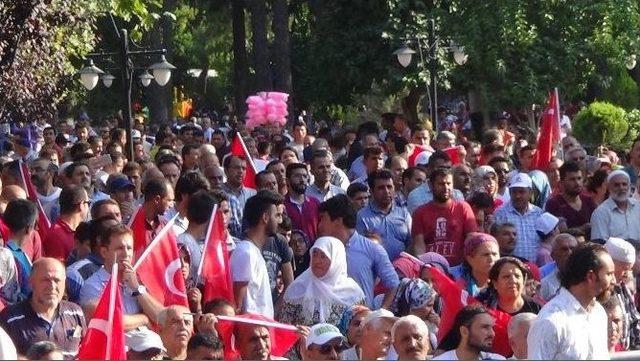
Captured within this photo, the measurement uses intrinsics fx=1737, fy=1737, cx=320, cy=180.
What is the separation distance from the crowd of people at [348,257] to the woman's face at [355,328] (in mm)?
16

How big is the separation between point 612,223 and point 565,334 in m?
5.62

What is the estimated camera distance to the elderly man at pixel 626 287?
10719 mm

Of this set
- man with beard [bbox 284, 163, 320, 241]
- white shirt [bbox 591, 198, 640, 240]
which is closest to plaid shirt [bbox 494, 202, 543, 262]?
white shirt [bbox 591, 198, 640, 240]

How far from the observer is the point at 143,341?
29.8 ft

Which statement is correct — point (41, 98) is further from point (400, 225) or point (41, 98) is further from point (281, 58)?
point (281, 58)

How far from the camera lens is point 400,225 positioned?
13.6m

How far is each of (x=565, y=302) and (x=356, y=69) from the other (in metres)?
28.4

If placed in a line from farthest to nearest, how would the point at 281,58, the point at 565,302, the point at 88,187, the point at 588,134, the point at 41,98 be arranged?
the point at 281,58
the point at 588,134
the point at 41,98
the point at 88,187
the point at 565,302

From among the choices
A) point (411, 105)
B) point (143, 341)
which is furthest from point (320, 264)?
point (411, 105)

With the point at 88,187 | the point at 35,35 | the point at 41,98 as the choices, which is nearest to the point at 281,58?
the point at 41,98

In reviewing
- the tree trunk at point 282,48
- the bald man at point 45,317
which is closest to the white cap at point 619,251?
the bald man at point 45,317

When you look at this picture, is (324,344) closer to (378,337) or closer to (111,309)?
(378,337)

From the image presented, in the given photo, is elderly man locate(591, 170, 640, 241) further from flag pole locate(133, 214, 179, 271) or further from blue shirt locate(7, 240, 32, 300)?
blue shirt locate(7, 240, 32, 300)

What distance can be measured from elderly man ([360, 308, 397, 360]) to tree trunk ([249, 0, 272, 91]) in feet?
113
